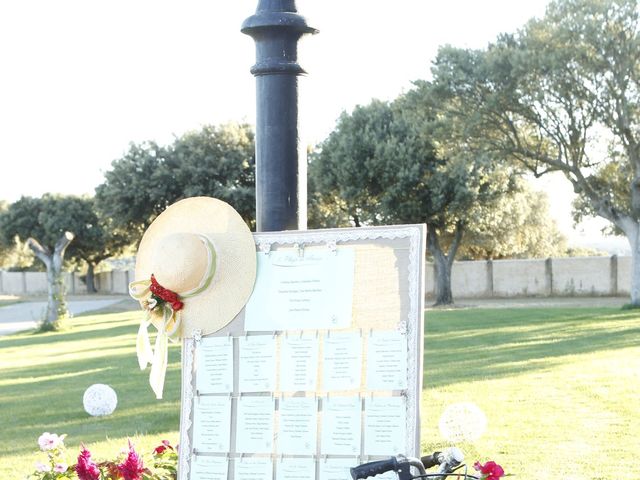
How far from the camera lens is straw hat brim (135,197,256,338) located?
13.3ft

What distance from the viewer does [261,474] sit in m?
3.90

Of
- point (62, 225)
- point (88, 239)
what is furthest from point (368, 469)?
point (62, 225)

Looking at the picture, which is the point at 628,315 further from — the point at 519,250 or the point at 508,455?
the point at 519,250

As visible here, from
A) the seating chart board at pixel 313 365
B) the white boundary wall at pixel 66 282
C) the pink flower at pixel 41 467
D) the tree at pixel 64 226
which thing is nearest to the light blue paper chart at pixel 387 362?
the seating chart board at pixel 313 365

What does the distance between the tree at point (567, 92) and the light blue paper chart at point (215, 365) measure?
2509 centimetres

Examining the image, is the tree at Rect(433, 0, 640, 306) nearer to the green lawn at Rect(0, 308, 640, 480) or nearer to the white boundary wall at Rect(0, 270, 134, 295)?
the green lawn at Rect(0, 308, 640, 480)

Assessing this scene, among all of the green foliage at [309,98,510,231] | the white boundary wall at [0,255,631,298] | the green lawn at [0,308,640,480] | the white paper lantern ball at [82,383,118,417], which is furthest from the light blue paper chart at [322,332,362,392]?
the white boundary wall at [0,255,631,298]

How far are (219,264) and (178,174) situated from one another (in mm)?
36763

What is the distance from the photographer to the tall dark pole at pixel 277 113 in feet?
14.1

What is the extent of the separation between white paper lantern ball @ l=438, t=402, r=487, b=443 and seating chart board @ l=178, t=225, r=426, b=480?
6.4 inches

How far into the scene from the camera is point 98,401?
10.5 metres

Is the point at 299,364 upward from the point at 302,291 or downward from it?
downward

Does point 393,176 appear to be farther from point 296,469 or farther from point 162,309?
point 296,469

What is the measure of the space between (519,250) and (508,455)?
144 ft
